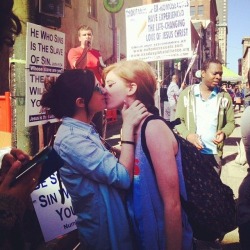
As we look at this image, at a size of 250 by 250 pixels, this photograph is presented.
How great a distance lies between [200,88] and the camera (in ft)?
13.8

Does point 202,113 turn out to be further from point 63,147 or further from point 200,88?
point 63,147

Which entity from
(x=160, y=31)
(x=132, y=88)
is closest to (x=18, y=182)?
(x=132, y=88)

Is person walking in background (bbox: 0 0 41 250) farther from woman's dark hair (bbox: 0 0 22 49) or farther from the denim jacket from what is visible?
woman's dark hair (bbox: 0 0 22 49)

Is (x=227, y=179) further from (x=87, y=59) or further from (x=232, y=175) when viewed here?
(x=87, y=59)

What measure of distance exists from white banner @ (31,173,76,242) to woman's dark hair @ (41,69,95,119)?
1.55m

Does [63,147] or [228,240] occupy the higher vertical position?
[63,147]

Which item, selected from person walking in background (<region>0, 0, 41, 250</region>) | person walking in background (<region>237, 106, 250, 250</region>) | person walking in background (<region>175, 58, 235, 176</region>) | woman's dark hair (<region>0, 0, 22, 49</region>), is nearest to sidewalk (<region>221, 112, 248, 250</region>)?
person walking in background (<region>175, 58, 235, 176</region>)

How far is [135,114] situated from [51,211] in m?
1.93

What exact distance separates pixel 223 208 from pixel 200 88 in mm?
2524

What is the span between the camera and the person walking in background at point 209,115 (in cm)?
405

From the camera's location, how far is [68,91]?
199cm

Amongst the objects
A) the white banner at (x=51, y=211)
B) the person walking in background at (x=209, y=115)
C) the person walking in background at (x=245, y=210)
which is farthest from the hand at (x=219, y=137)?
the white banner at (x=51, y=211)

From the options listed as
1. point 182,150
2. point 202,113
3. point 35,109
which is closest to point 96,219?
point 182,150

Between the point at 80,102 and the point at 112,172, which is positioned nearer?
the point at 112,172
